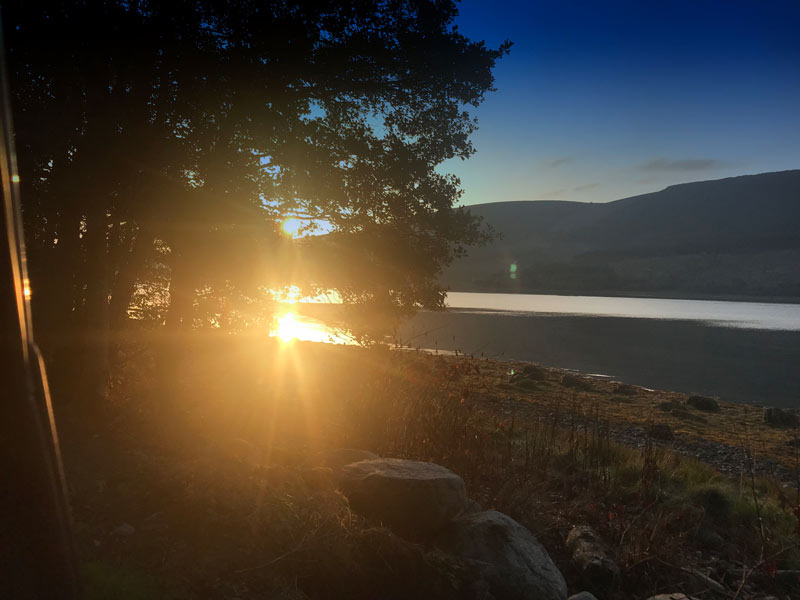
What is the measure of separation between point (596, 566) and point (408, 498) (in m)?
2.03

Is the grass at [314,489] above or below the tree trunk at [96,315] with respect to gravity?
below

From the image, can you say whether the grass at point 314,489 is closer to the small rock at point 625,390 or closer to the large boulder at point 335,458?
the large boulder at point 335,458

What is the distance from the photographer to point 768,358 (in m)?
41.8

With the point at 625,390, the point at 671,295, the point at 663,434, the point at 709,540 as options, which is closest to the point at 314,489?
the point at 709,540

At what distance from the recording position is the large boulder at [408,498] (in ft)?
16.5

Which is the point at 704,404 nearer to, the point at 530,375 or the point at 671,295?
the point at 530,375

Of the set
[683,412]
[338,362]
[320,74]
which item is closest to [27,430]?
[320,74]

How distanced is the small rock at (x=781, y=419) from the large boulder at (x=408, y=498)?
2020 cm

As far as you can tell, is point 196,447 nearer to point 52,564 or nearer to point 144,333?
point 52,564

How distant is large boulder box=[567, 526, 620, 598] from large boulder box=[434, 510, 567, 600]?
2.43ft

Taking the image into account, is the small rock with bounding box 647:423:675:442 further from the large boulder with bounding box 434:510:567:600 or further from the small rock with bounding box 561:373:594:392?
the large boulder with bounding box 434:510:567:600

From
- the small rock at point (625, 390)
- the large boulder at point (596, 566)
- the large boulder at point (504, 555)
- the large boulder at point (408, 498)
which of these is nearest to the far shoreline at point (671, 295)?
the small rock at point (625, 390)

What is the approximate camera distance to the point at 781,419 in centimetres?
2059

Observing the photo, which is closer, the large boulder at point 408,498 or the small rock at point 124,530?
the small rock at point 124,530
